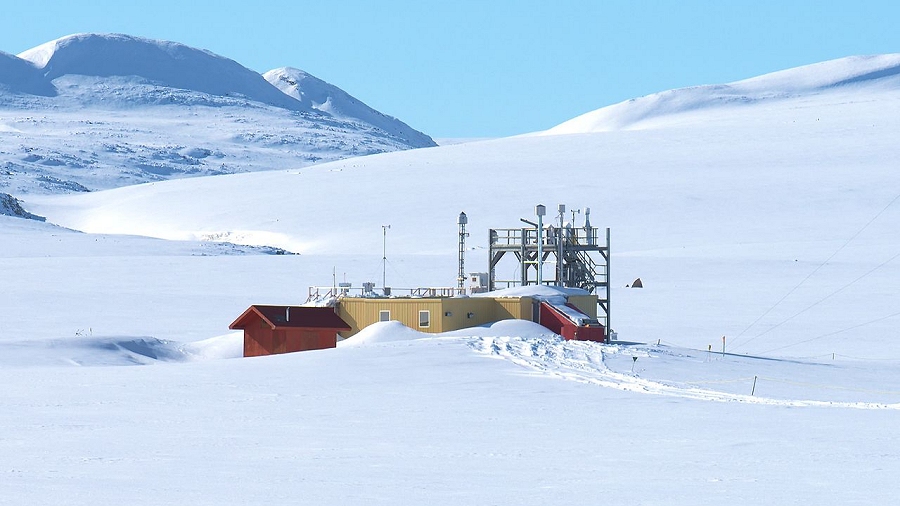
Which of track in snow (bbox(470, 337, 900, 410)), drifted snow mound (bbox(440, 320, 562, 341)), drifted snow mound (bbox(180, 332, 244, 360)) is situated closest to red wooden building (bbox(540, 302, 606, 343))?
drifted snow mound (bbox(440, 320, 562, 341))

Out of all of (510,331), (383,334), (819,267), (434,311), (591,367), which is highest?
(819,267)

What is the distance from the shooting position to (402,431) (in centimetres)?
2220

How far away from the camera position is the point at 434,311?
127 feet

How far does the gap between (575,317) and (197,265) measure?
30.0 meters

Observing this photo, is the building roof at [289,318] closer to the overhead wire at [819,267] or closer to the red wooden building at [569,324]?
the red wooden building at [569,324]

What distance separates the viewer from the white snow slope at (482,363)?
17.8 metres

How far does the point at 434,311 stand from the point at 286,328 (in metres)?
4.03

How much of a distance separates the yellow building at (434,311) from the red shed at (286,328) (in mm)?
770

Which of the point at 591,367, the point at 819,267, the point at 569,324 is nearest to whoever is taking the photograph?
the point at 591,367

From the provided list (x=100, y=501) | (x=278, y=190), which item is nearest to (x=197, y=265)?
(x=278, y=190)

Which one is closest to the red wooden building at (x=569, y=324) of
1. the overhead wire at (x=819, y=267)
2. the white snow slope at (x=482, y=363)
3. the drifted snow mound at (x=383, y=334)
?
the white snow slope at (x=482, y=363)

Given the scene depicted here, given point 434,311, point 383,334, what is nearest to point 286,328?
point 383,334

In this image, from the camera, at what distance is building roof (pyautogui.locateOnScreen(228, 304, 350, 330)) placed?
38.5 m

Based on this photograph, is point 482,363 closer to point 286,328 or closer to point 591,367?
point 591,367
